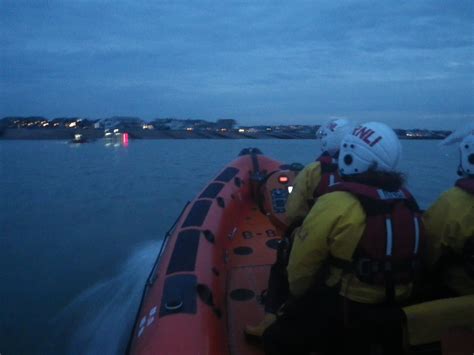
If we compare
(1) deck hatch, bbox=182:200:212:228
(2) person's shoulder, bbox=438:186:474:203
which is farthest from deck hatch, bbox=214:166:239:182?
(2) person's shoulder, bbox=438:186:474:203

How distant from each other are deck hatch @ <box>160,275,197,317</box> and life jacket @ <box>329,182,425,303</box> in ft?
2.97

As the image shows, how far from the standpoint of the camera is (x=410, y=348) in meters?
1.32

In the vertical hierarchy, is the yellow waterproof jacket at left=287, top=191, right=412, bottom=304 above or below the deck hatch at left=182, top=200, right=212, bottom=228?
above

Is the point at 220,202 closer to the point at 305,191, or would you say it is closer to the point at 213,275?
the point at 213,275

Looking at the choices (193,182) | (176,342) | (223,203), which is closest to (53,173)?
(193,182)

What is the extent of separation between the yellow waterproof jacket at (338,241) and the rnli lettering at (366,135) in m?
0.24

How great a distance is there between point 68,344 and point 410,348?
10.5 ft

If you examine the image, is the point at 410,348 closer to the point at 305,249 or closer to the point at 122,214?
the point at 305,249

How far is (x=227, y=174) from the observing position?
4.78m

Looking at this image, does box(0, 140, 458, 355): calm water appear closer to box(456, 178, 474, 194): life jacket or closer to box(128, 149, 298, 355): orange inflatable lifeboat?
box(456, 178, 474, 194): life jacket

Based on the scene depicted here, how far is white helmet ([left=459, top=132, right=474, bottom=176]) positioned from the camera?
60.4 inches

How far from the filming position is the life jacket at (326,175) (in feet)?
7.18

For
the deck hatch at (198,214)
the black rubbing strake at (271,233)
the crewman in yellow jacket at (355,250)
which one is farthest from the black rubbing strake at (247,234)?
the crewman in yellow jacket at (355,250)

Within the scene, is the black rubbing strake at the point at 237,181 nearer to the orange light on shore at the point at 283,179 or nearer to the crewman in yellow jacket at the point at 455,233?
the orange light on shore at the point at 283,179
